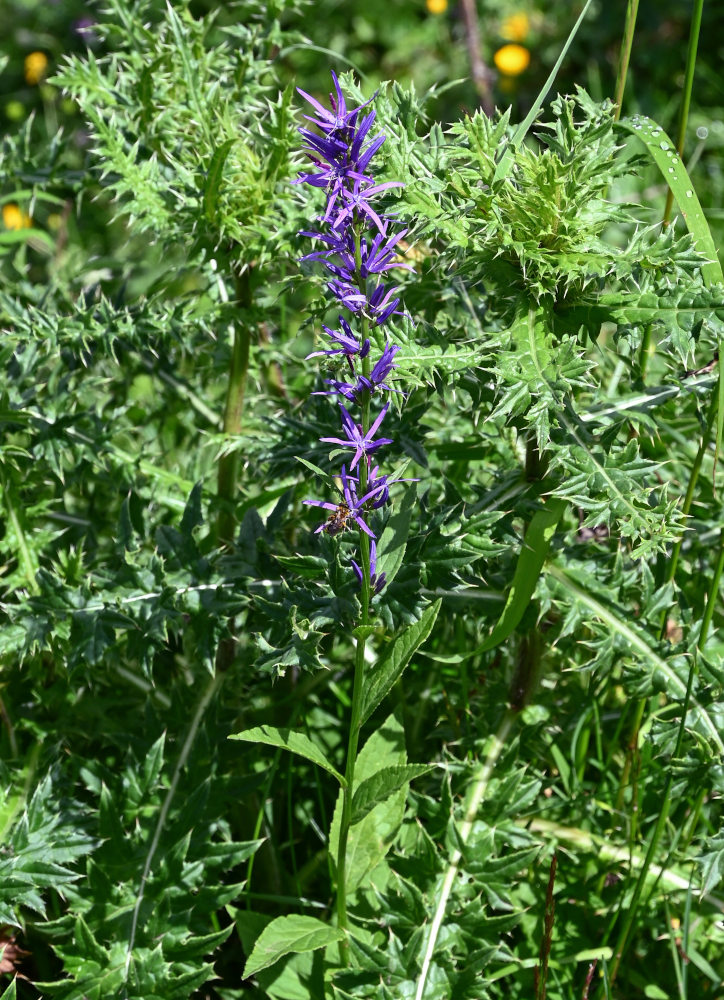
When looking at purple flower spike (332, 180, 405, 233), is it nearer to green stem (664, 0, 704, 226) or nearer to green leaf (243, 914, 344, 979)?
green stem (664, 0, 704, 226)

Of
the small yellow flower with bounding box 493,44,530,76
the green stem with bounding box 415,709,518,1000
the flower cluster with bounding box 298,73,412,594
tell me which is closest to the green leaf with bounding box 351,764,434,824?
the green stem with bounding box 415,709,518,1000

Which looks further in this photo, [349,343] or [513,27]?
[513,27]

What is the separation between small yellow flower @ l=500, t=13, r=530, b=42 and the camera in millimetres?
5527

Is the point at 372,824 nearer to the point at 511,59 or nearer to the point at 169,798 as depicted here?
the point at 169,798

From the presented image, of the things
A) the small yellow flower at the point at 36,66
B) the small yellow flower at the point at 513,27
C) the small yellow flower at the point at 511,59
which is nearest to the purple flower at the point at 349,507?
the small yellow flower at the point at 511,59

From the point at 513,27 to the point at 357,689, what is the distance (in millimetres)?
4881

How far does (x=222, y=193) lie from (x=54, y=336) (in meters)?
0.51

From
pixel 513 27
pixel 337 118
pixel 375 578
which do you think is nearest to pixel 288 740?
pixel 375 578

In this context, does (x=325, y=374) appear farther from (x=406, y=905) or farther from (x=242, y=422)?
(x=406, y=905)

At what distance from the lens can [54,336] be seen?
2.30 m

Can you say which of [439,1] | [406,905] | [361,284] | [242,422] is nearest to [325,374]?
[242,422]

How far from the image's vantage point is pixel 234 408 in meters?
2.43

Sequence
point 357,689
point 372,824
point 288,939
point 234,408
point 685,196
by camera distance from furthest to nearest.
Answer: point 234,408 < point 372,824 < point 685,196 < point 288,939 < point 357,689

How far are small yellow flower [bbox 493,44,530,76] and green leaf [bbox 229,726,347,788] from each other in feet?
15.1
